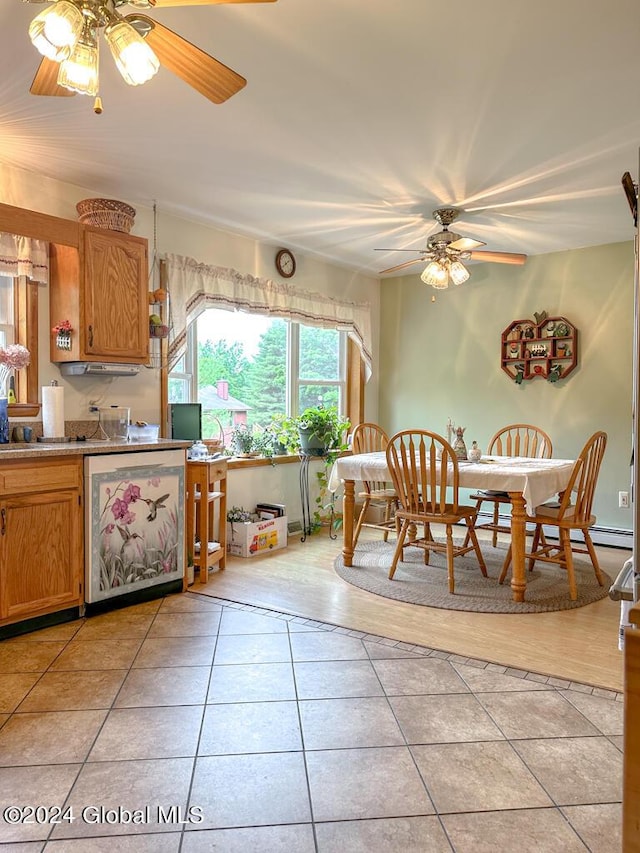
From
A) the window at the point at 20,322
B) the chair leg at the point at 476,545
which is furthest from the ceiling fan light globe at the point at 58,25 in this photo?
the chair leg at the point at 476,545

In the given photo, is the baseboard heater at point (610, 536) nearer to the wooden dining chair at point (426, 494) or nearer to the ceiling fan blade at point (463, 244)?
the wooden dining chair at point (426, 494)

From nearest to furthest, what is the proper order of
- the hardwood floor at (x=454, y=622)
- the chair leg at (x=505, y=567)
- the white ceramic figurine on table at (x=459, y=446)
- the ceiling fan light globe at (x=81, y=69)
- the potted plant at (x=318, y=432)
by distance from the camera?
the ceiling fan light globe at (x=81, y=69) → the hardwood floor at (x=454, y=622) → the chair leg at (x=505, y=567) → the white ceramic figurine on table at (x=459, y=446) → the potted plant at (x=318, y=432)

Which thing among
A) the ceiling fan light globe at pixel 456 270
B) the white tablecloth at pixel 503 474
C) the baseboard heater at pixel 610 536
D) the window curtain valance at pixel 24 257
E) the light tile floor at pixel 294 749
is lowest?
the light tile floor at pixel 294 749

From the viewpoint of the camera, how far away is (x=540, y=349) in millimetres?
5133

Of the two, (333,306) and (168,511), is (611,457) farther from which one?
(168,511)

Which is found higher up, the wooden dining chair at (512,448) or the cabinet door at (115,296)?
the cabinet door at (115,296)

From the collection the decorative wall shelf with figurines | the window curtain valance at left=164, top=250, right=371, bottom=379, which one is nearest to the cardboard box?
the window curtain valance at left=164, top=250, right=371, bottom=379

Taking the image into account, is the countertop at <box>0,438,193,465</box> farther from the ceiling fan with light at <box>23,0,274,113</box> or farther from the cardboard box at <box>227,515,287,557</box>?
the ceiling fan with light at <box>23,0,274,113</box>

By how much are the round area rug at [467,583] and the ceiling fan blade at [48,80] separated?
287 centimetres

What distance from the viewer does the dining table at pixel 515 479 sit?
337cm

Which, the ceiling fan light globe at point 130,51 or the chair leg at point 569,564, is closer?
the ceiling fan light globe at point 130,51

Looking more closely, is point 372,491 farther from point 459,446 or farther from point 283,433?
point 283,433

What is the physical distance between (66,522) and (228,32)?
7.46 ft

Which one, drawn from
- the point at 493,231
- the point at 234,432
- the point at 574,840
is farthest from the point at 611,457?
the point at 574,840
